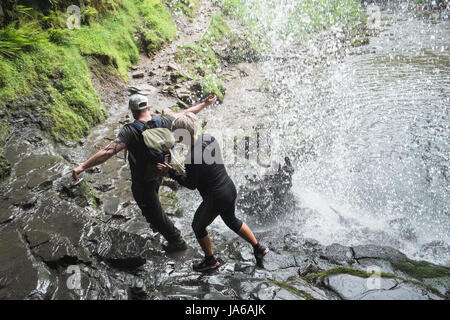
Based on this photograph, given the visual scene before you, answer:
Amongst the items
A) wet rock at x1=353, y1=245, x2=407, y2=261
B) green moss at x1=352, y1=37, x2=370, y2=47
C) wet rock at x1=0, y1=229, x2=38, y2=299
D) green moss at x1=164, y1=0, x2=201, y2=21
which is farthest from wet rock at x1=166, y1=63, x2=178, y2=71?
green moss at x1=352, y1=37, x2=370, y2=47

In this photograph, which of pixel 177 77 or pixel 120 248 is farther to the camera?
pixel 177 77

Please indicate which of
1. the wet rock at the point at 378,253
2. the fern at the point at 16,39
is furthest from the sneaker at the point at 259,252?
the fern at the point at 16,39

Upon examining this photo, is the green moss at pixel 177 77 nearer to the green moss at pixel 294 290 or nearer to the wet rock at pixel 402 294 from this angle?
the green moss at pixel 294 290

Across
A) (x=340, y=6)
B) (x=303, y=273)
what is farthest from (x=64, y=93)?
(x=340, y=6)

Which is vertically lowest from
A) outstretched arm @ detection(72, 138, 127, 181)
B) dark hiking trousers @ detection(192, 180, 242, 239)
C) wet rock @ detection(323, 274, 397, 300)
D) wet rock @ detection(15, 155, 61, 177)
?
wet rock @ detection(323, 274, 397, 300)

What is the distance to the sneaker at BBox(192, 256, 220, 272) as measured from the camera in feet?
12.4

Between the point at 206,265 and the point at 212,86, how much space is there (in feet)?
25.4

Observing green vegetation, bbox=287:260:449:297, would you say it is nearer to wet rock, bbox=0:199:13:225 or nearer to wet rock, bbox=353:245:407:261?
wet rock, bbox=353:245:407:261

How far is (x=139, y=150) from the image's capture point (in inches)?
135

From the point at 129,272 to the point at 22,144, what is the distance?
346 cm

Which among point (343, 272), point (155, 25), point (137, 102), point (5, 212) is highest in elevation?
point (155, 25)

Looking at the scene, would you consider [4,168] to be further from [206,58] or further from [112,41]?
[206,58]

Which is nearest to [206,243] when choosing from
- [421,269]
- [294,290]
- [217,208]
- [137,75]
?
[217,208]

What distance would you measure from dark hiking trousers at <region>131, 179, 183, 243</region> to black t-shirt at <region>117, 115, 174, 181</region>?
12 centimetres
